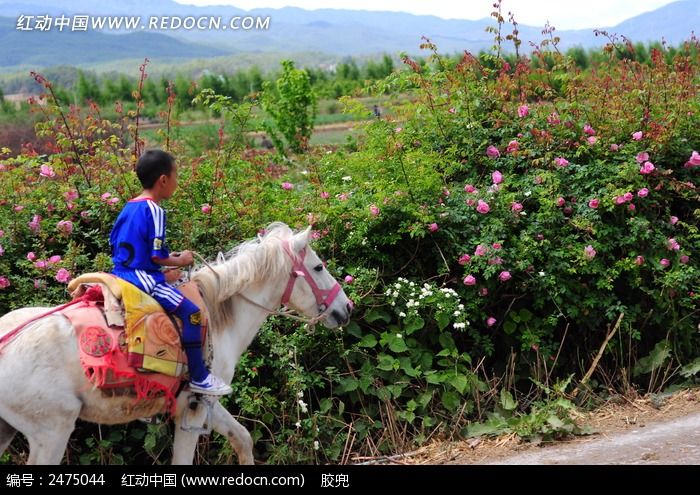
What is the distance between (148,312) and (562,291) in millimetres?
3900

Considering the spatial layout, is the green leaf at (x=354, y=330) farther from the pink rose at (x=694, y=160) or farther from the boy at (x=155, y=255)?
the pink rose at (x=694, y=160)

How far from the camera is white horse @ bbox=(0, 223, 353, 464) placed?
4.11 meters

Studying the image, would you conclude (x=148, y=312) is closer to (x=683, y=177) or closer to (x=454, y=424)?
(x=454, y=424)

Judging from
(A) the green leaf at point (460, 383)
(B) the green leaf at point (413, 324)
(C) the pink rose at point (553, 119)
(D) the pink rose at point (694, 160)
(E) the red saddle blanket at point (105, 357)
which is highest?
(C) the pink rose at point (553, 119)

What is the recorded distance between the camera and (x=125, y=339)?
4352mm

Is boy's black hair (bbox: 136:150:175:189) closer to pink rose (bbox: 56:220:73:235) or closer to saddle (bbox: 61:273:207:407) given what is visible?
saddle (bbox: 61:273:207:407)

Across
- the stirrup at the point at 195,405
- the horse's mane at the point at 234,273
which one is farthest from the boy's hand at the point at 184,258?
the stirrup at the point at 195,405

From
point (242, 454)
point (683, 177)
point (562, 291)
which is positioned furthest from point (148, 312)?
point (683, 177)

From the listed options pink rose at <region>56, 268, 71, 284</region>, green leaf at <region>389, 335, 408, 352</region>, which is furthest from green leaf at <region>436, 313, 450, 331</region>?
pink rose at <region>56, 268, 71, 284</region>

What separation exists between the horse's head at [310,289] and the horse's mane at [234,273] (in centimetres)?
8

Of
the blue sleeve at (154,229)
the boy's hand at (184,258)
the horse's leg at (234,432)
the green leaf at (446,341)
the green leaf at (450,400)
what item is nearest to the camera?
the blue sleeve at (154,229)

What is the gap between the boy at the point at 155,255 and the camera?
4.39 m

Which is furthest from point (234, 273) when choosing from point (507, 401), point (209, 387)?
point (507, 401)
